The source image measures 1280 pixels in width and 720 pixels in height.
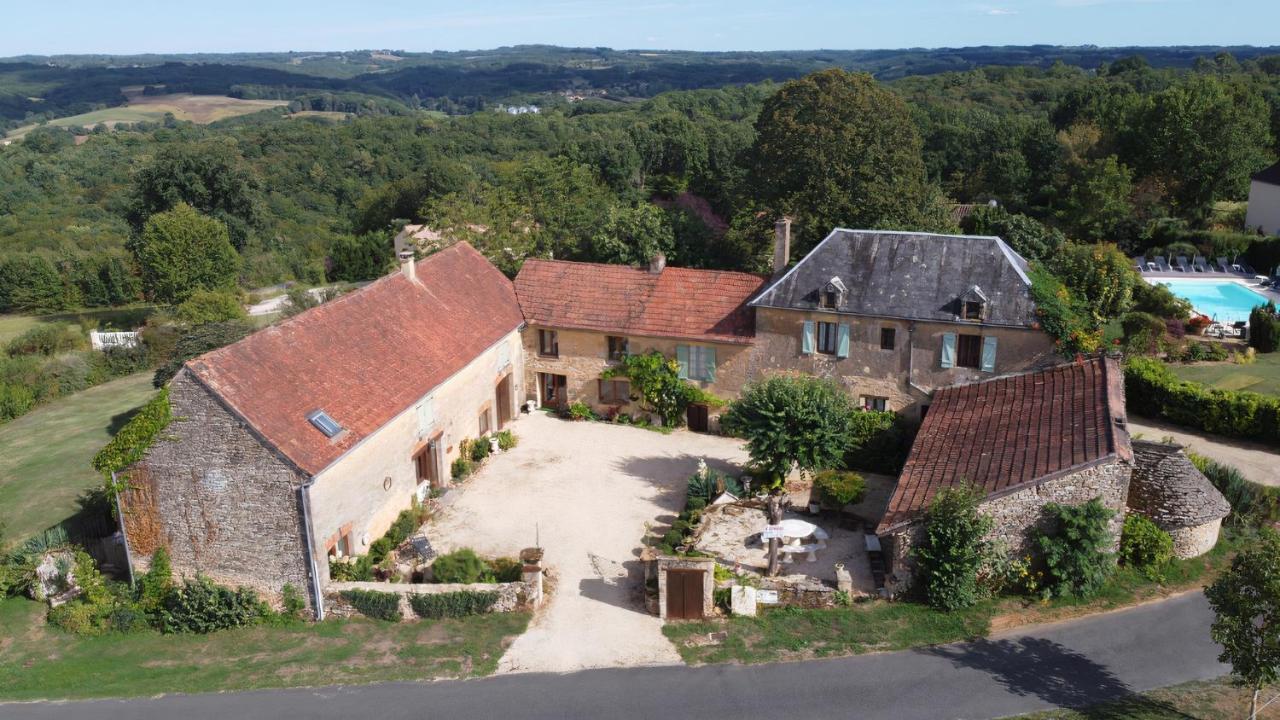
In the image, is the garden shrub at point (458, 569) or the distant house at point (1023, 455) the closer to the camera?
the distant house at point (1023, 455)

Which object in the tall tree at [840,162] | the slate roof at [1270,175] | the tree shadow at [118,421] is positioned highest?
the tall tree at [840,162]

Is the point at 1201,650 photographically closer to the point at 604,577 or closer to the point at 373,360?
Answer: the point at 604,577

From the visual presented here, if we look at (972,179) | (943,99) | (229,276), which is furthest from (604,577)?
(943,99)

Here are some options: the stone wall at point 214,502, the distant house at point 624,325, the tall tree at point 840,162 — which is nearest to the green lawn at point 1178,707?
the stone wall at point 214,502

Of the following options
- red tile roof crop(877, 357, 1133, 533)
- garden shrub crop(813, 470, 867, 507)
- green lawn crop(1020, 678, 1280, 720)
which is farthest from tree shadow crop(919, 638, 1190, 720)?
garden shrub crop(813, 470, 867, 507)

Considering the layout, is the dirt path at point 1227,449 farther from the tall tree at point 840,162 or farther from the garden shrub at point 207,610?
the garden shrub at point 207,610

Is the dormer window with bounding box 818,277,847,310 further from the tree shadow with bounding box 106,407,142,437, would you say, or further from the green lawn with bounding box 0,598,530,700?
the tree shadow with bounding box 106,407,142,437
